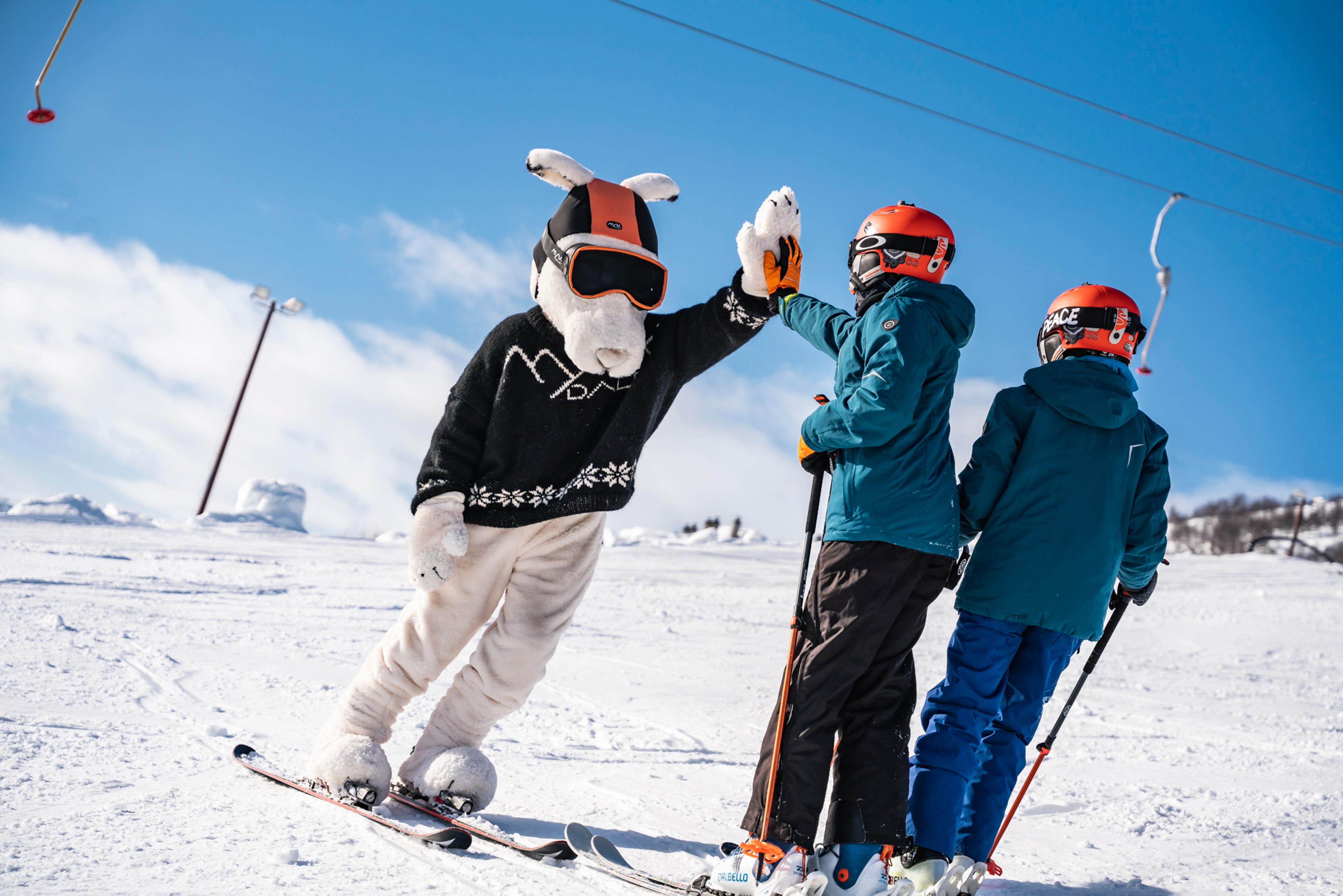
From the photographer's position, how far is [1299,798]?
11.5 ft

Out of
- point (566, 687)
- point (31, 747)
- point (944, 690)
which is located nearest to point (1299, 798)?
point (944, 690)

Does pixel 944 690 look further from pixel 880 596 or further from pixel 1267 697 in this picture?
pixel 1267 697

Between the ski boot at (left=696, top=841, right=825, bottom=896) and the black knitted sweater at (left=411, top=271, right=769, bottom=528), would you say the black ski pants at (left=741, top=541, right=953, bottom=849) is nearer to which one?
the ski boot at (left=696, top=841, right=825, bottom=896)

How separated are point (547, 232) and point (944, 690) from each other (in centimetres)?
188

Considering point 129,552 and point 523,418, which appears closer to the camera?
point 523,418

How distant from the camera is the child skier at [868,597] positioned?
2.00 meters

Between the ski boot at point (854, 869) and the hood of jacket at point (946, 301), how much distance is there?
127 centimetres

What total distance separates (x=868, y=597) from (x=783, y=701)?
322 mm

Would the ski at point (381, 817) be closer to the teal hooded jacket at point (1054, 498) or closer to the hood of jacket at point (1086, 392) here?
the teal hooded jacket at point (1054, 498)

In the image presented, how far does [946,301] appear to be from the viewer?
2186mm

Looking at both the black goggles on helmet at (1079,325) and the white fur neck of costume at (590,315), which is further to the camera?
the white fur neck of costume at (590,315)

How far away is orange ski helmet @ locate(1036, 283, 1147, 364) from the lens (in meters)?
2.46

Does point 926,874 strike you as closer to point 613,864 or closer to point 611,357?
point 613,864

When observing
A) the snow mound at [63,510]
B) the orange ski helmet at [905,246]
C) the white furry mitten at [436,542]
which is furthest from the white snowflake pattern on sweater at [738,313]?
the snow mound at [63,510]
